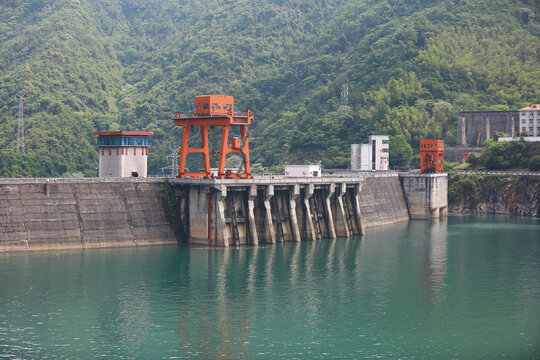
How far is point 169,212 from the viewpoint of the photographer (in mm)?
99812

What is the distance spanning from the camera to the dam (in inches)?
3537

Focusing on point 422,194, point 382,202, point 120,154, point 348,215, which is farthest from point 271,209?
point 422,194

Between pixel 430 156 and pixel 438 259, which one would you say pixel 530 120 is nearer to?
pixel 430 156

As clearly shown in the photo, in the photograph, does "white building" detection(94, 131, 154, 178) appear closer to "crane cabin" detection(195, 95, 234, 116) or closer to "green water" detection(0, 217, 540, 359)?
"crane cabin" detection(195, 95, 234, 116)

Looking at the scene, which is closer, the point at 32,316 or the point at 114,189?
the point at 32,316

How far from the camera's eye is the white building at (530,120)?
7407 inches

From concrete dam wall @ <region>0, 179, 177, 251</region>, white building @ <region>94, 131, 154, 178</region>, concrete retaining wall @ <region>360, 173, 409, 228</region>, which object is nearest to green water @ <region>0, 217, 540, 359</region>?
concrete dam wall @ <region>0, 179, 177, 251</region>

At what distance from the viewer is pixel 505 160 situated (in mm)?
162000

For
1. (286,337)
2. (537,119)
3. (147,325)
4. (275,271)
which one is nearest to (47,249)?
(275,271)

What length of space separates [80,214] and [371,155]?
89148mm

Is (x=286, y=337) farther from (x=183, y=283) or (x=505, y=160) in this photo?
(x=505, y=160)

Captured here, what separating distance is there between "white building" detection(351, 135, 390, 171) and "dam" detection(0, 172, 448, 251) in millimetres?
55351

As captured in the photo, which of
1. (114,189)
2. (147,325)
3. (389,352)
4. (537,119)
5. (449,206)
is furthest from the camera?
(537,119)

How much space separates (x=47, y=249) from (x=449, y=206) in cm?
9392
